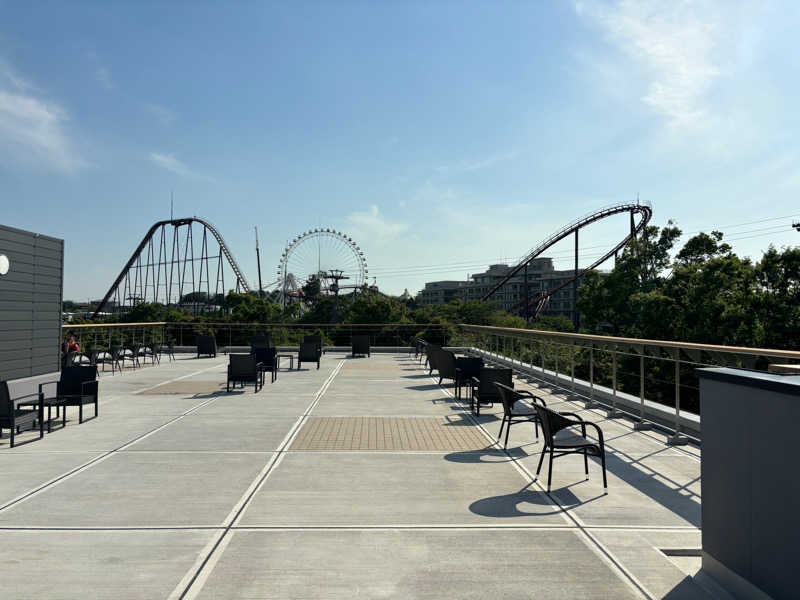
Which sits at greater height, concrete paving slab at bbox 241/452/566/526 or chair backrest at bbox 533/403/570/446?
chair backrest at bbox 533/403/570/446

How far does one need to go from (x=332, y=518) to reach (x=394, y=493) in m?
0.74

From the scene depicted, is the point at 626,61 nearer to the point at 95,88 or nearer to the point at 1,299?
A: the point at 1,299

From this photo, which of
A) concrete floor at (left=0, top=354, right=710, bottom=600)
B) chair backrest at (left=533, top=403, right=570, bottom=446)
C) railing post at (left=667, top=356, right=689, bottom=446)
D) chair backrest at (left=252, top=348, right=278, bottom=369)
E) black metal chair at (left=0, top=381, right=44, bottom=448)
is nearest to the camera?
concrete floor at (left=0, top=354, right=710, bottom=600)

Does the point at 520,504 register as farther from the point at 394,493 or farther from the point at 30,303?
the point at 30,303

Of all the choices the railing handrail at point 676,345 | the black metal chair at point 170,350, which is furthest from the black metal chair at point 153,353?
the railing handrail at point 676,345

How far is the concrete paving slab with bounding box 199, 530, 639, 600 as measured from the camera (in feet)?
9.21

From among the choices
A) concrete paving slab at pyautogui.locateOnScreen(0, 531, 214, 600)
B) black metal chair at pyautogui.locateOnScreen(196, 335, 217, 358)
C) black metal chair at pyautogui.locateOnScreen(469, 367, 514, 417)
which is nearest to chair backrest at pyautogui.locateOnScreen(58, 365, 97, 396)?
concrete paving slab at pyautogui.locateOnScreen(0, 531, 214, 600)

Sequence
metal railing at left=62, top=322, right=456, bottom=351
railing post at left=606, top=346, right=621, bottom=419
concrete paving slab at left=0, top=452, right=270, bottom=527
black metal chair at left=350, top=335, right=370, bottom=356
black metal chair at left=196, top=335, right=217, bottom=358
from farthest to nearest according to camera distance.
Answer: black metal chair at left=350, top=335, right=370, bottom=356
black metal chair at left=196, top=335, right=217, bottom=358
metal railing at left=62, top=322, right=456, bottom=351
railing post at left=606, top=346, right=621, bottom=419
concrete paving slab at left=0, top=452, right=270, bottom=527

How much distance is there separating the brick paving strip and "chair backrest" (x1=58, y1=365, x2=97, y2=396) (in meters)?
3.50

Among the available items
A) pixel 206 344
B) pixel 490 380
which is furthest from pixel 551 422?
pixel 206 344

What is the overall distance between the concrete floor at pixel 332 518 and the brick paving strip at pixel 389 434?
106mm

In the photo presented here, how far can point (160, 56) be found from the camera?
1330 cm

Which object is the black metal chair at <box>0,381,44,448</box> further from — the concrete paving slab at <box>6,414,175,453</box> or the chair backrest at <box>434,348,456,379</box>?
the chair backrest at <box>434,348,456,379</box>

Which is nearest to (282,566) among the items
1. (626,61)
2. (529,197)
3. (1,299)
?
(1,299)
